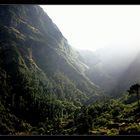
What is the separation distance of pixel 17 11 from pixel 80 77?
25.3 meters

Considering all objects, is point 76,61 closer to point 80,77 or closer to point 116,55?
point 80,77

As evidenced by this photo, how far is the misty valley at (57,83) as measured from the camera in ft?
114

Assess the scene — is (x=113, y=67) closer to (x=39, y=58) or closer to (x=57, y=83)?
(x=39, y=58)

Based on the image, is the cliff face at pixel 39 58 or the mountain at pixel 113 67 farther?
the mountain at pixel 113 67

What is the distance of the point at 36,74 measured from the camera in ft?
195

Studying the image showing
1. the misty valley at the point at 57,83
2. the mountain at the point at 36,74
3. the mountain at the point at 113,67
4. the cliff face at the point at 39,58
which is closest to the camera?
the misty valley at the point at 57,83

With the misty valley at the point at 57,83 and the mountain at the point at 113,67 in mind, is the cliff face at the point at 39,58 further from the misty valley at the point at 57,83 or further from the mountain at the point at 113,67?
the mountain at the point at 113,67

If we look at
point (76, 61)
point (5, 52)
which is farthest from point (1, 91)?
point (76, 61)

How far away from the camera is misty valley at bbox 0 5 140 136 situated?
34737 millimetres

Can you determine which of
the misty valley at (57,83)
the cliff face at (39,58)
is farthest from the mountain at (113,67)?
the cliff face at (39,58)

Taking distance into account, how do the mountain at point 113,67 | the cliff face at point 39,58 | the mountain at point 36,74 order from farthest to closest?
1. the mountain at point 113,67
2. the cliff face at point 39,58
3. the mountain at point 36,74

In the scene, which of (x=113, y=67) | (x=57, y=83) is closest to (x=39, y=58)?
(x=57, y=83)

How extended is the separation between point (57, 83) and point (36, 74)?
4711 mm

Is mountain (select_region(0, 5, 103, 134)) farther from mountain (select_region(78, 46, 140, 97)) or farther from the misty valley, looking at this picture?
mountain (select_region(78, 46, 140, 97))
